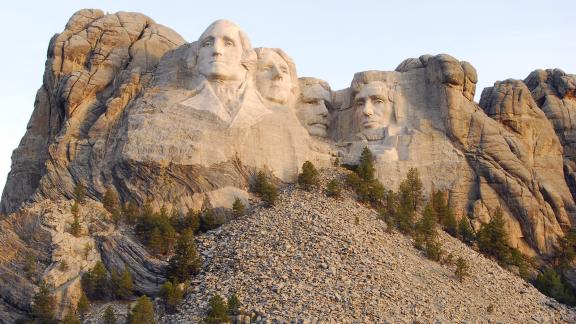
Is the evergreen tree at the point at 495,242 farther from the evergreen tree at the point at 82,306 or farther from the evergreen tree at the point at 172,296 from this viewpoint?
the evergreen tree at the point at 82,306

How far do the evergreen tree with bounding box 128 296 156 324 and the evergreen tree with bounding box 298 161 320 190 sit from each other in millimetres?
11628

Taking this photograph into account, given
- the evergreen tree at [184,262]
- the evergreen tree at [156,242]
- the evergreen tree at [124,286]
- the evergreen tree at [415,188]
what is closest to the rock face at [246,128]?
the evergreen tree at [415,188]

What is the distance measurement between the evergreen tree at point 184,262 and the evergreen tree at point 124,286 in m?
1.51

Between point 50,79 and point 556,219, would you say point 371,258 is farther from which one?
point 50,79

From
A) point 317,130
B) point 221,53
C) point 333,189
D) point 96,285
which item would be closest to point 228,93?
point 221,53

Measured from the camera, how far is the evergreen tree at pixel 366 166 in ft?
187

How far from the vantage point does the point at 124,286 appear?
4900 centimetres

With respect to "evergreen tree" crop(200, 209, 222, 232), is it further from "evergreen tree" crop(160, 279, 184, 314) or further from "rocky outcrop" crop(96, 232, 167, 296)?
"evergreen tree" crop(160, 279, 184, 314)

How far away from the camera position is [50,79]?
6062 centimetres

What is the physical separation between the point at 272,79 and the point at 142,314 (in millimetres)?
16482

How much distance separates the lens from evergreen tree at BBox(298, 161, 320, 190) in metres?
55.8

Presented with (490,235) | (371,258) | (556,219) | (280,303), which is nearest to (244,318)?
(280,303)

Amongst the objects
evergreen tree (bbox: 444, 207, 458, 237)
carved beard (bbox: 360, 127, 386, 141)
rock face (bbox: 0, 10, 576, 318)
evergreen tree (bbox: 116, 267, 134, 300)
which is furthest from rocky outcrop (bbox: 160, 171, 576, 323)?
carved beard (bbox: 360, 127, 386, 141)

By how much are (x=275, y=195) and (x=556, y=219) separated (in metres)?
12.9
